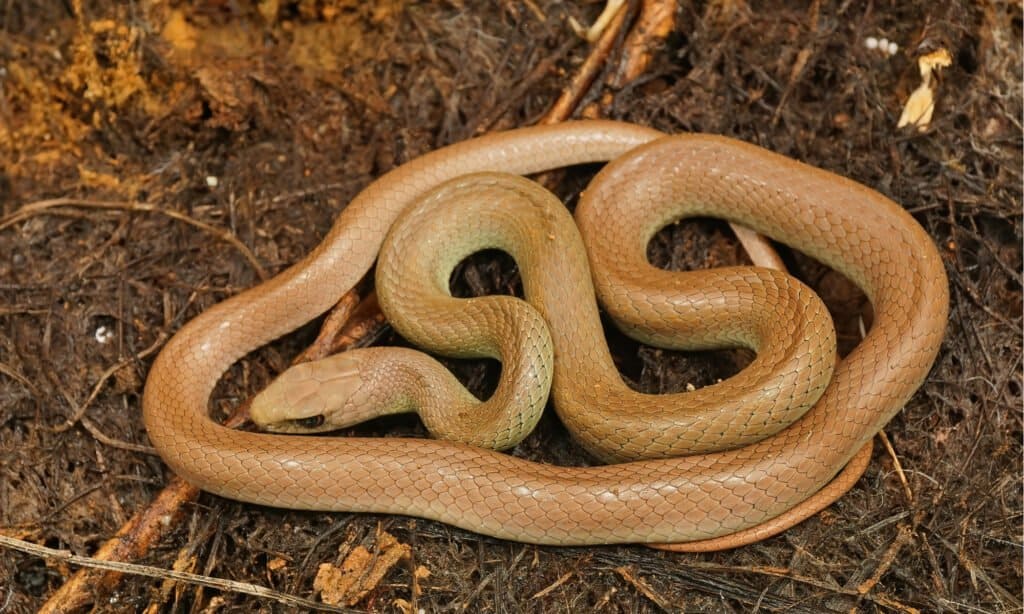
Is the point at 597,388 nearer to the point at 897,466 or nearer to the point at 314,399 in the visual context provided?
the point at 314,399

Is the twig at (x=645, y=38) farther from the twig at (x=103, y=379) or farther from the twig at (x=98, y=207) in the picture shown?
the twig at (x=103, y=379)

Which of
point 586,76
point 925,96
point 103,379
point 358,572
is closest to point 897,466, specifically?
point 925,96

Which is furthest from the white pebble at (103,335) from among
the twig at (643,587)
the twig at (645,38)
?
the twig at (645,38)

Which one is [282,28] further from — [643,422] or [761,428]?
[761,428]

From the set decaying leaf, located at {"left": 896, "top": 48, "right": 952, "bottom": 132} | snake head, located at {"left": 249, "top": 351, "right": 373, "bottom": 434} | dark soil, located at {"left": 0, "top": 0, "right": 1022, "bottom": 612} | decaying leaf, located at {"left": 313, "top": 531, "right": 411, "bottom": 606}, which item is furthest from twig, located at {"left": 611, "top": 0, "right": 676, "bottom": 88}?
decaying leaf, located at {"left": 313, "top": 531, "right": 411, "bottom": 606}

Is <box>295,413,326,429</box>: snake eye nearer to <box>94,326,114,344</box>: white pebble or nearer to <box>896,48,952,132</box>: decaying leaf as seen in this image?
<box>94,326,114,344</box>: white pebble
